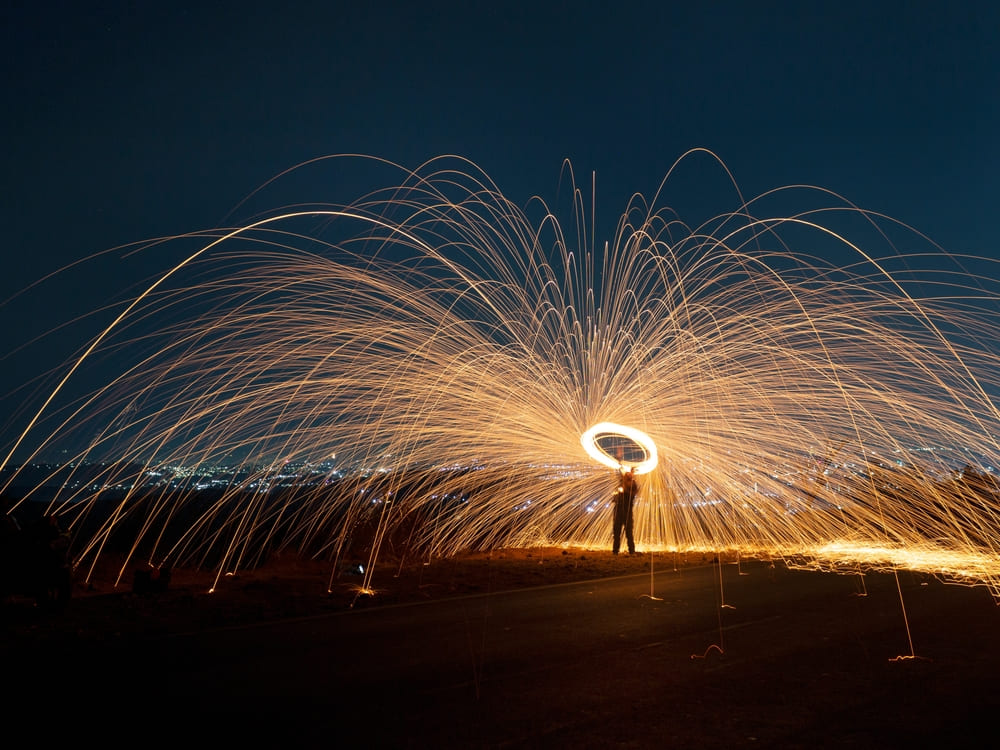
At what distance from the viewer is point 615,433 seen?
17141mm

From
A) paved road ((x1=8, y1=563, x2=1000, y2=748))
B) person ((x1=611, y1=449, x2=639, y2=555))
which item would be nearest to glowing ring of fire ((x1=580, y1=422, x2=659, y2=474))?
person ((x1=611, y1=449, x2=639, y2=555))

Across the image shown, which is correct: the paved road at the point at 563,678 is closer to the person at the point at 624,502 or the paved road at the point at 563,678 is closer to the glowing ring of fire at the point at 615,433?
the glowing ring of fire at the point at 615,433

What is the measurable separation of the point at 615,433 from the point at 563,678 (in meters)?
10.8

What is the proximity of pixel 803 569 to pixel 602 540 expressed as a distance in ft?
22.7

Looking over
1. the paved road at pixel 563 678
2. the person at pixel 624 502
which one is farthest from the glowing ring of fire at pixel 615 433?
the paved road at pixel 563 678

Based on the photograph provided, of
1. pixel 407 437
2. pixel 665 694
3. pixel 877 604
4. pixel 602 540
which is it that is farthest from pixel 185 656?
pixel 602 540

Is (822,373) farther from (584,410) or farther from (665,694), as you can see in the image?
(665,694)

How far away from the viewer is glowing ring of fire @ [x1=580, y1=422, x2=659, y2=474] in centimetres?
1669

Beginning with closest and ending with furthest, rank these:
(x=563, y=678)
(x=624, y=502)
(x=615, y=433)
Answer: (x=563, y=678)
(x=615, y=433)
(x=624, y=502)

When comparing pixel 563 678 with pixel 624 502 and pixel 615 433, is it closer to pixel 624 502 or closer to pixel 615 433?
pixel 615 433

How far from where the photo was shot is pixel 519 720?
5.42 metres

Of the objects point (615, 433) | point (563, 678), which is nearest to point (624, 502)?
point (615, 433)

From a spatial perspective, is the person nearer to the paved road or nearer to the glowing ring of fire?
the glowing ring of fire

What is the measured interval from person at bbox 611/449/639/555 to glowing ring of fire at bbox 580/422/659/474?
0.17m
